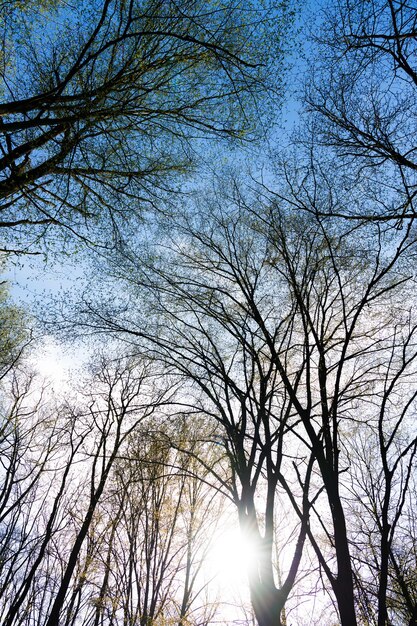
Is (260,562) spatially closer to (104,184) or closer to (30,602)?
(104,184)

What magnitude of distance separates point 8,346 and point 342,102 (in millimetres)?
12006

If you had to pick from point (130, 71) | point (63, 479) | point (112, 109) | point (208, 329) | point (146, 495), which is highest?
point (130, 71)

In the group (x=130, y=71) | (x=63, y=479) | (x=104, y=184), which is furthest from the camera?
(x=63, y=479)

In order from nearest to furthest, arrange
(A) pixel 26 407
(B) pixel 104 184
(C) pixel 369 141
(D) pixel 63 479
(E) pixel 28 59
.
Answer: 1. (C) pixel 369 141
2. (E) pixel 28 59
3. (B) pixel 104 184
4. (D) pixel 63 479
5. (A) pixel 26 407

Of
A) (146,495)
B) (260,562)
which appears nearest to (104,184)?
(260,562)

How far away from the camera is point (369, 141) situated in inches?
175

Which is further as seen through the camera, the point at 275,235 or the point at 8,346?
the point at 8,346

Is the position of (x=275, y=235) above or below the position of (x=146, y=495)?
above

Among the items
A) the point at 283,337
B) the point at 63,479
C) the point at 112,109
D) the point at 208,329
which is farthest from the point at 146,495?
the point at 112,109

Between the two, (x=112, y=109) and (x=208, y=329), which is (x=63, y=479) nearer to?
(x=208, y=329)

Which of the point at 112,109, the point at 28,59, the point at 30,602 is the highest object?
the point at 28,59

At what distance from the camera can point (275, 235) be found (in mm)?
6535

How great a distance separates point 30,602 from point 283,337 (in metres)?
15.0

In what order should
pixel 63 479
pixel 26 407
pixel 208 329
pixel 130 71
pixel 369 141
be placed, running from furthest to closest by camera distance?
1. pixel 26 407
2. pixel 63 479
3. pixel 208 329
4. pixel 130 71
5. pixel 369 141
